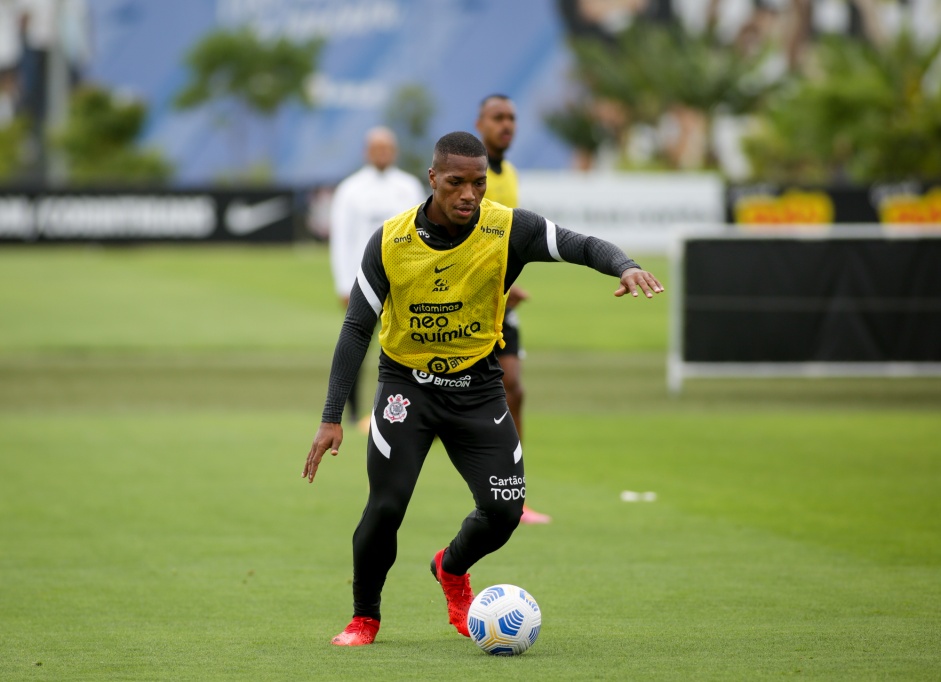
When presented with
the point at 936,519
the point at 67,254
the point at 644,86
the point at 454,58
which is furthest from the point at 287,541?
the point at 454,58

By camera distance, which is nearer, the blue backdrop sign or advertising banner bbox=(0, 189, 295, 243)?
advertising banner bbox=(0, 189, 295, 243)

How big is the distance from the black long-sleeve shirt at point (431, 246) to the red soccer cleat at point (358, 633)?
0.93m

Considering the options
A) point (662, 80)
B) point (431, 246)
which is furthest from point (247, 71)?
point (431, 246)

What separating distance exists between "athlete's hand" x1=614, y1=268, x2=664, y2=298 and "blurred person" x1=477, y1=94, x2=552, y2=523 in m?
3.67

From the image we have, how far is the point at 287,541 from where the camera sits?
9273 mm

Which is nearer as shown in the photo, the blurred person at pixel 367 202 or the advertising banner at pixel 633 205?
the blurred person at pixel 367 202

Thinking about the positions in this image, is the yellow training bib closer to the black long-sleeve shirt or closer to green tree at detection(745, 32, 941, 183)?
the black long-sleeve shirt

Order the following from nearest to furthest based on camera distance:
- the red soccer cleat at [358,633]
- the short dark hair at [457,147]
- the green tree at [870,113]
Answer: the short dark hair at [457,147] → the red soccer cleat at [358,633] → the green tree at [870,113]

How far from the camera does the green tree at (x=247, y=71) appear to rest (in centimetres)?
8244

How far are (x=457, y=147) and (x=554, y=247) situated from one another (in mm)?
620

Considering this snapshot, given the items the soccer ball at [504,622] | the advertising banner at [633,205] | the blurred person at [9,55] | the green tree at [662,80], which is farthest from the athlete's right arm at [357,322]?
the blurred person at [9,55]

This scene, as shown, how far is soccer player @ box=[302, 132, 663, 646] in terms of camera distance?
641 centimetres

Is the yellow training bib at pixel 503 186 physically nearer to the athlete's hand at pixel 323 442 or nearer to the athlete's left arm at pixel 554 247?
the athlete's left arm at pixel 554 247

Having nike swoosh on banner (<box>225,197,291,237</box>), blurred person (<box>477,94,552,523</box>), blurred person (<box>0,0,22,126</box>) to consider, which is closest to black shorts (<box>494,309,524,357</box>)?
blurred person (<box>477,94,552,523</box>)
